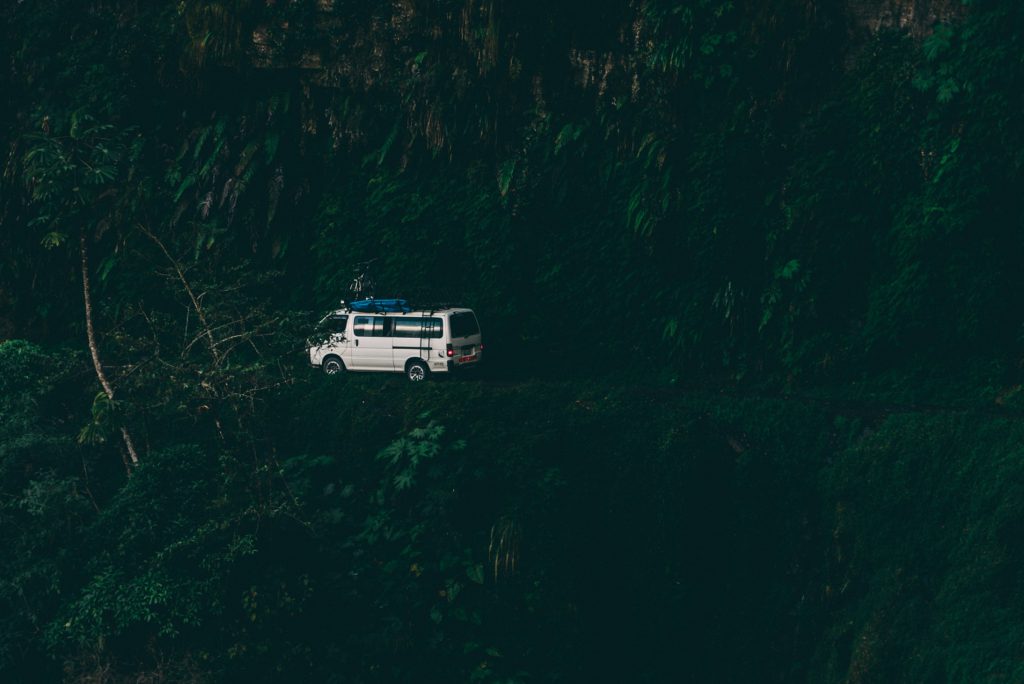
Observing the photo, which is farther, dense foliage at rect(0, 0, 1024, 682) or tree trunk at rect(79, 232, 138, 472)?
tree trunk at rect(79, 232, 138, 472)

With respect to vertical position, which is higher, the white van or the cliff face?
the cliff face

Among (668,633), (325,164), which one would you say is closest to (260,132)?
(325,164)

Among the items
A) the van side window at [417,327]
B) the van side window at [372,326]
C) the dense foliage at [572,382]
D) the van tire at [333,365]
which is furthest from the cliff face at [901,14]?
the van tire at [333,365]

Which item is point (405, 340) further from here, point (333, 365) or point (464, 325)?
point (333, 365)

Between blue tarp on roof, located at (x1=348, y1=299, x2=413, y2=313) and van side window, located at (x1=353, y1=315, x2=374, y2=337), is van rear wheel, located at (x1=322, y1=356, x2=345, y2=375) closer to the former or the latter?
van side window, located at (x1=353, y1=315, x2=374, y2=337)

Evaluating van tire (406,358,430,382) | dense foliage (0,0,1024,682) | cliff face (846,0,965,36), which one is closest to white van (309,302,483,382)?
van tire (406,358,430,382)

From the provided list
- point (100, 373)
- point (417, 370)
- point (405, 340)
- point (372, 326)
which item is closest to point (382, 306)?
point (372, 326)
